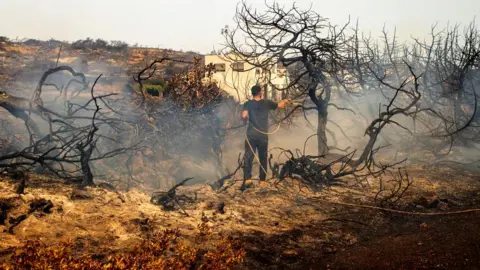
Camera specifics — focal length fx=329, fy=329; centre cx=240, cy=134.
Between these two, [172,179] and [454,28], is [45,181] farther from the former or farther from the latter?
[454,28]

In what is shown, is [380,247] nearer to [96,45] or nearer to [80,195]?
[80,195]

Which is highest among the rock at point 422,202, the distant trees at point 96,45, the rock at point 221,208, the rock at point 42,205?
the distant trees at point 96,45

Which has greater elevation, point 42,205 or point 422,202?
point 422,202

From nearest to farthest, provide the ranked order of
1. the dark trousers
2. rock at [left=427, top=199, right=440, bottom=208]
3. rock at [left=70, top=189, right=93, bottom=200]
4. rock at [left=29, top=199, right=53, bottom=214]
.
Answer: rock at [left=29, top=199, right=53, bottom=214]
rock at [left=70, top=189, right=93, bottom=200]
rock at [left=427, top=199, right=440, bottom=208]
the dark trousers

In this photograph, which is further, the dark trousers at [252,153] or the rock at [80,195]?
the dark trousers at [252,153]

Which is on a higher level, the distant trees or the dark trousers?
the distant trees

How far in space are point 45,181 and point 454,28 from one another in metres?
12.6

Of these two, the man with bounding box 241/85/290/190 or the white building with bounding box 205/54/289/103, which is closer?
the man with bounding box 241/85/290/190

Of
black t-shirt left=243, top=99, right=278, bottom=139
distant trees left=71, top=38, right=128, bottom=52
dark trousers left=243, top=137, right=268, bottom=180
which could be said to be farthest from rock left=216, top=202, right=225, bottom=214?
distant trees left=71, top=38, right=128, bottom=52

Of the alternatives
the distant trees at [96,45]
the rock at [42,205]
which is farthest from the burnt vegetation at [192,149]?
the distant trees at [96,45]

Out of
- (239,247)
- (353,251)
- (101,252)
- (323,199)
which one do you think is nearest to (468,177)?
(323,199)

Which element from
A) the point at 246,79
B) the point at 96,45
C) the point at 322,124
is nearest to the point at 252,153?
the point at 322,124

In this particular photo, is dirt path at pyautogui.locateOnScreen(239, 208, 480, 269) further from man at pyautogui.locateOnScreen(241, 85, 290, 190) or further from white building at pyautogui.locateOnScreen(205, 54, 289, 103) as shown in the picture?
white building at pyautogui.locateOnScreen(205, 54, 289, 103)

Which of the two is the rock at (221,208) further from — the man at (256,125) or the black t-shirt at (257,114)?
the black t-shirt at (257,114)
